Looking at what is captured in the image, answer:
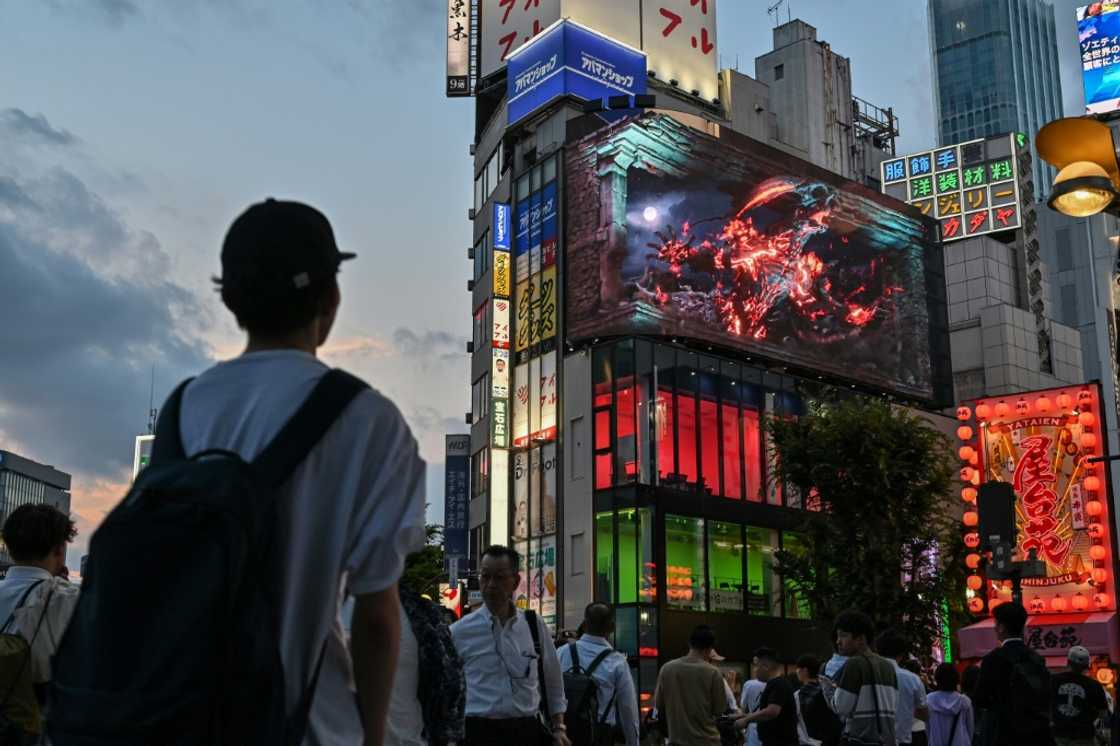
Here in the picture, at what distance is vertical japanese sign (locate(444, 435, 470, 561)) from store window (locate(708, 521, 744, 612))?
983 cm

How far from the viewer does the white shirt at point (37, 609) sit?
4.71 m

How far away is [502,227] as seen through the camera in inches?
1719

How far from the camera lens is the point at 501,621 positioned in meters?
7.40

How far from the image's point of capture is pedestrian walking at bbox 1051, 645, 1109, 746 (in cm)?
995

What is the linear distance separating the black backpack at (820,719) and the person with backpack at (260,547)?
874cm

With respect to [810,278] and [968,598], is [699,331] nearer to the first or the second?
[810,278]

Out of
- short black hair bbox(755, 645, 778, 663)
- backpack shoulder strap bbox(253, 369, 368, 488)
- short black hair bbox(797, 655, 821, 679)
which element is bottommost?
short black hair bbox(797, 655, 821, 679)

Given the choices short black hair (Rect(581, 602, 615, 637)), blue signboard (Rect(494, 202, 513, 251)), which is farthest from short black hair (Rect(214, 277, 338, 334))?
blue signboard (Rect(494, 202, 513, 251))

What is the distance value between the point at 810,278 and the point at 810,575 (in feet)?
55.6

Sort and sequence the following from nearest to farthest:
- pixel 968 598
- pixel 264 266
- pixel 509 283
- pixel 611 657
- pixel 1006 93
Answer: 1. pixel 264 266
2. pixel 611 657
3. pixel 968 598
4. pixel 509 283
5. pixel 1006 93

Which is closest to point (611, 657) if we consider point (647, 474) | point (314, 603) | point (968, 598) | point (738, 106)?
point (314, 603)

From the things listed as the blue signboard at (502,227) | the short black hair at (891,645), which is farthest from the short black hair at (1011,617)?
the blue signboard at (502,227)

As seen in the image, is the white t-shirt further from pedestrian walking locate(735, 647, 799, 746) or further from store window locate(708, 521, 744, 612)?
store window locate(708, 521, 744, 612)

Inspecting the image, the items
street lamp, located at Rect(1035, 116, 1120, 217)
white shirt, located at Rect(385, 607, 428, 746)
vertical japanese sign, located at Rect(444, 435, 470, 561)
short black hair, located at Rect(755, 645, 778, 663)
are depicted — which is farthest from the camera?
vertical japanese sign, located at Rect(444, 435, 470, 561)
